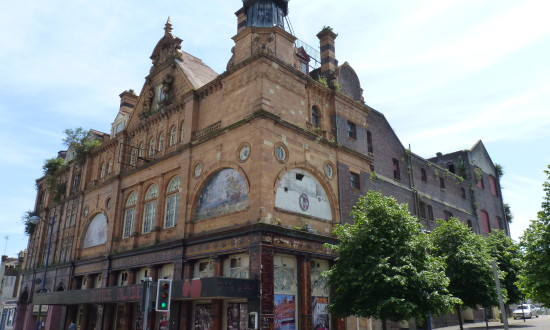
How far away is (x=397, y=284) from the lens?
1708 centimetres

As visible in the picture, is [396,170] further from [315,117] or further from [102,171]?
[102,171]

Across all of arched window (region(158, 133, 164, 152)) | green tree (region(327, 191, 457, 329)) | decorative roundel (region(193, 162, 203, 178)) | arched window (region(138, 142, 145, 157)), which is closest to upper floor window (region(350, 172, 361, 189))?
green tree (region(327, 191, 457, 329))

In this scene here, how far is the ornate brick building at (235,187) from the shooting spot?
2089 cm

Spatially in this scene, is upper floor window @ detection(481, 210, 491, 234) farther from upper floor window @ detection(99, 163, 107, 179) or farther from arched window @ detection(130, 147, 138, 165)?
upper floor window @ detection(99, 163, 107, 179)

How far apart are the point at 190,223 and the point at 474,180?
3182 centimetres

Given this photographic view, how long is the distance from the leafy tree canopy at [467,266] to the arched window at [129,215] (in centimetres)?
1998

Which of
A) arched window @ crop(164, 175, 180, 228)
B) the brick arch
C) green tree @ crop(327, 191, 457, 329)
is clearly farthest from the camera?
arched window @ crop(164, 175, 180, 228)

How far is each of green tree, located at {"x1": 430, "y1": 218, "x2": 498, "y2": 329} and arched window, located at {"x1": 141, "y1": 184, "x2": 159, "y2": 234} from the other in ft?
57.6

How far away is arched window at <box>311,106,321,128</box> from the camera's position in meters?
25.9

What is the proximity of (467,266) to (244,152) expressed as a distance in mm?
14328

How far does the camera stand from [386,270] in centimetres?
1769

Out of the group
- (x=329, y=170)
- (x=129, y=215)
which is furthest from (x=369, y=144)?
(x=129, y=215)

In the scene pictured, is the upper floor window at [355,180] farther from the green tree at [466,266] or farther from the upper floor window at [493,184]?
the upper floor window at [493,184]

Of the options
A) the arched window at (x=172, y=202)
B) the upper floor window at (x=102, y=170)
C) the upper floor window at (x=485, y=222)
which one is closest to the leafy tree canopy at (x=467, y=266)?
the arched window at (x=172, y=202)
